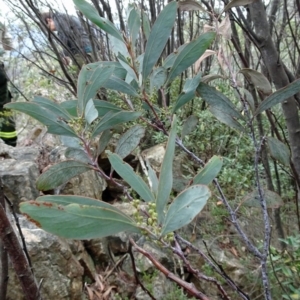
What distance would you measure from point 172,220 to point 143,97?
0.36 m

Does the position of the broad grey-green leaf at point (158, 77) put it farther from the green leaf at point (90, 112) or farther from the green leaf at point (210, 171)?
the green leaf at point (210, 171)

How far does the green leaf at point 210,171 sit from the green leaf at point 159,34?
0.28 meters

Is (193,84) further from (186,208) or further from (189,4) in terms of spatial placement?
(186,208)

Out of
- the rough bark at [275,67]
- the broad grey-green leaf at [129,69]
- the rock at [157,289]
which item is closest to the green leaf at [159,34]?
the broad grey-green leaf at [129,69]

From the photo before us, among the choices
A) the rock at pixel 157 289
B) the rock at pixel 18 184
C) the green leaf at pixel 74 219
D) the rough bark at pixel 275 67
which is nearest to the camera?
the green leaf at pixel 74 219

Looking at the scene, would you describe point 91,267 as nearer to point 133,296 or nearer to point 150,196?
point 133,296

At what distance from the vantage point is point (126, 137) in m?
0.85

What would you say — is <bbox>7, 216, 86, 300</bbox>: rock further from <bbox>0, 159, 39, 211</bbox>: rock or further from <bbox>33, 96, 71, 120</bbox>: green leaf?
<bbox>33, 96, 71, 120</bbox>: green leaf

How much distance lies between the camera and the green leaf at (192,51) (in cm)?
70

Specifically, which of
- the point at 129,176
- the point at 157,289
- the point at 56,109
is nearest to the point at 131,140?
the point at 56,109

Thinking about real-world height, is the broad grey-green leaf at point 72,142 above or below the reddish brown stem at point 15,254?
above

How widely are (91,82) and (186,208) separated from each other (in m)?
0.32

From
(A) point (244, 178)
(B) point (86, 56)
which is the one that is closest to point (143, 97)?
(A) point (244, 178)

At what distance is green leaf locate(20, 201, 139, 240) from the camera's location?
379 millimetres
